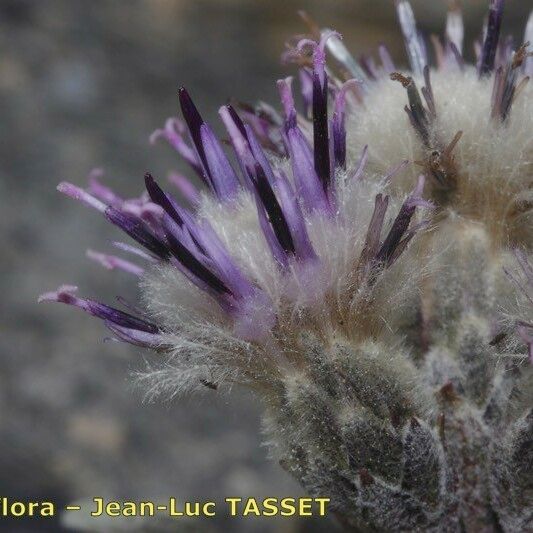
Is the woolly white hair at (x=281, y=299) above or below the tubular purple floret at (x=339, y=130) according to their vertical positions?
below

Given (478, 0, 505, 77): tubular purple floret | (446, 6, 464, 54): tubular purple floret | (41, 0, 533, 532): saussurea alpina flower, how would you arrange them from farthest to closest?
(446, 6, 464, 54): tubular purple floret, (478, 0, 505, 77): tubular purple floret, (41, 0, 533, 532): saussurea alpina flower

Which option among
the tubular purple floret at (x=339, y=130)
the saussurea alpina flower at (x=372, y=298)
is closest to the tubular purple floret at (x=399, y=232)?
the saussurea alpina flower at (x=372, y=298)

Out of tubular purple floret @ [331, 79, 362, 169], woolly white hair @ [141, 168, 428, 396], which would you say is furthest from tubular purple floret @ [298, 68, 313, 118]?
woolly white hair @ [141, 168, 428, 396]

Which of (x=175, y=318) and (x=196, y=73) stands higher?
(x=196, y=73)

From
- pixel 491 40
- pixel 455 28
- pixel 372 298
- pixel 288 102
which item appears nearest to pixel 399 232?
pixel 372 298

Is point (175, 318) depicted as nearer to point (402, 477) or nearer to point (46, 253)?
point (402, 477)

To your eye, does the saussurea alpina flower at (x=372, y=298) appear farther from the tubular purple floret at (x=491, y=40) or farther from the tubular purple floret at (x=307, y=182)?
the tubular purple floret at (x=491, y=40)

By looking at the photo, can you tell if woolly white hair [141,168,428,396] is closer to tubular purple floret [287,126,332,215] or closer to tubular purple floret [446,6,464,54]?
tubular purple floret [287,126,332,215]

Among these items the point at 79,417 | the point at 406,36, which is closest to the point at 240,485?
the point at 79,417
